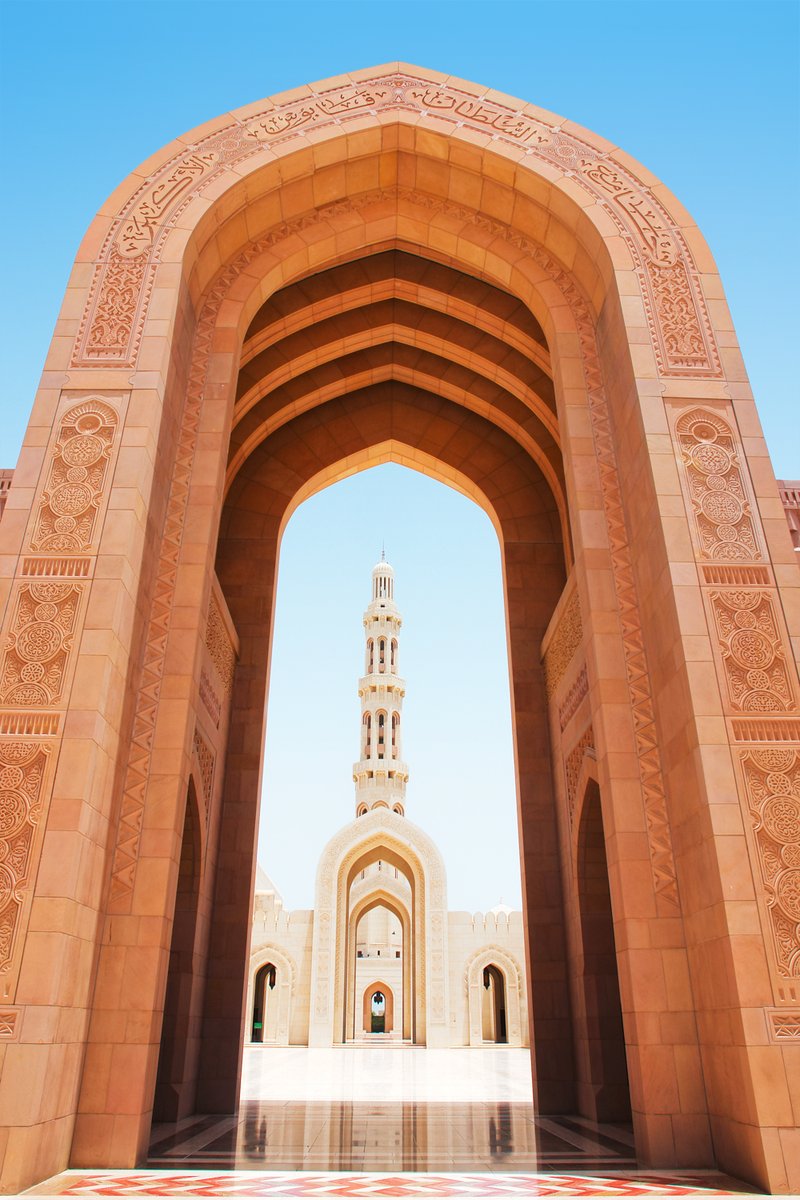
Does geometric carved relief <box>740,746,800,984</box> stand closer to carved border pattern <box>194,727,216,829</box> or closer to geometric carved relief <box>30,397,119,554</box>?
geometric carved relief <box>30,397,119,554</box>

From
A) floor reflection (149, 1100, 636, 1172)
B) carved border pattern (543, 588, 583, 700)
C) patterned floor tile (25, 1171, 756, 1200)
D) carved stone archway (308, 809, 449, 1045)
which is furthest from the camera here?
carved stone archway (308, 809, 449, 1045)

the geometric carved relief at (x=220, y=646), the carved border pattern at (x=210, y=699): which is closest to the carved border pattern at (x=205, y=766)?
the carved border pattern at (x=210, y=699)

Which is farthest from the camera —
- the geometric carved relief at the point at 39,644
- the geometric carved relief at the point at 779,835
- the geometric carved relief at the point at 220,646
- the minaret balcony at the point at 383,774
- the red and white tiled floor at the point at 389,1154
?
the minaret balcony at the point at 383,774

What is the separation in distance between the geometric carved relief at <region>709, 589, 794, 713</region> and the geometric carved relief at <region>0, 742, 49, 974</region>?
12.7 ft

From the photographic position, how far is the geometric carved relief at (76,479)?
5.45 meters

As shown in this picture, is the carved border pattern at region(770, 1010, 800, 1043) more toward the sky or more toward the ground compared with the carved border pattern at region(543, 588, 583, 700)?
more toward the ground

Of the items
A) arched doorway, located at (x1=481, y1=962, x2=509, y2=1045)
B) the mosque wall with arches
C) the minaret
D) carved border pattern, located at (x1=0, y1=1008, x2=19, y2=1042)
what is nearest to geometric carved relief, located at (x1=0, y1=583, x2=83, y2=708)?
carved border pattern, located at (x1=0, y1=1008, x2=19, y2=1042)

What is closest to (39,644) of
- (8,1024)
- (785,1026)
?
(8,1024)

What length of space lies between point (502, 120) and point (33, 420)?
15.7ft

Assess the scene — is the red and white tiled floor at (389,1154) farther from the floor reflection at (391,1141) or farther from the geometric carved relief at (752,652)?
the geometric carved relief at (752,652)

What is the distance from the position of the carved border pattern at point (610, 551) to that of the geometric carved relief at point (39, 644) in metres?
0.72

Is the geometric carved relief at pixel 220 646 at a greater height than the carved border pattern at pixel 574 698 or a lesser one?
greater

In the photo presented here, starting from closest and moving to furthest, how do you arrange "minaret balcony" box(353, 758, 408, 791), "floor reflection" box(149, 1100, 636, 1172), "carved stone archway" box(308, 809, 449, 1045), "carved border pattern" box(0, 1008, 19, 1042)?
"carved border pattern" box(0, 1008, 19, 1042), "floor reflection" box(149, 1100, 636, 1172), "carved stone archway" box(308, 809, 449, 1045), "minaret balcony" box(353, 758, 408, 791)

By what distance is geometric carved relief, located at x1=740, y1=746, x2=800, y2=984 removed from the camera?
4.38 metres
